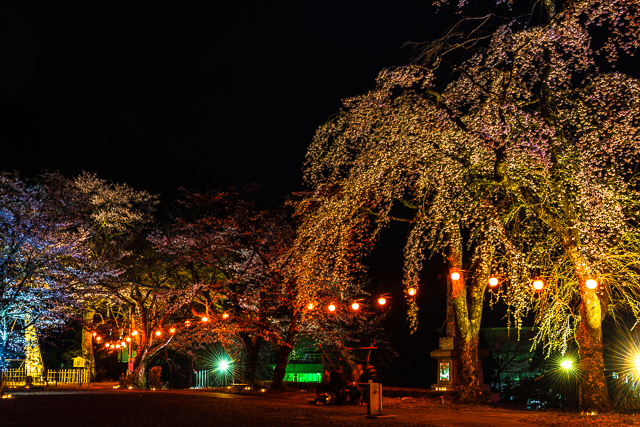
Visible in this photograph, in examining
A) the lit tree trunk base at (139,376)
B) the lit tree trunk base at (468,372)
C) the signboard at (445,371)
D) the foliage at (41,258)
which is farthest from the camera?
the lit tree trunk base at (139,376)

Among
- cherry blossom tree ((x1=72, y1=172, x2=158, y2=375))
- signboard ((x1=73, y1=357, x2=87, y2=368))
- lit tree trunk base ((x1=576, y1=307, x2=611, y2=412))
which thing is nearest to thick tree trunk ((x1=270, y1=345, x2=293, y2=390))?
cherry blossom tree ((x1=72, y1=172, x2=158, y2=375))

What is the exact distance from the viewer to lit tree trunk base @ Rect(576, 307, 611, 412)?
37.0 ft

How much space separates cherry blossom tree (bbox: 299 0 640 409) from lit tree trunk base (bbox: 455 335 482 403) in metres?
3.29

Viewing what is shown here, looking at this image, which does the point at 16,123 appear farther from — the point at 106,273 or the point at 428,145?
the point at 428,145

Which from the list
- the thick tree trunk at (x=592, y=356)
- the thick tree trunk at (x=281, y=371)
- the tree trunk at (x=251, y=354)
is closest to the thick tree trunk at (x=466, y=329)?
the thick tree trunk at (x=592, y=356)

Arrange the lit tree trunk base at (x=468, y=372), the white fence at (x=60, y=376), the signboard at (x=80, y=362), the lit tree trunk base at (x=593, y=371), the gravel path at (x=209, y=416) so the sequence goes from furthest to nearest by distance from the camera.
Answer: the signboard at (x=80, y=362), the white fence at (x=60, y=376), the lit tree trunk base at (x=468, y=372), the lit tree trunk base at (x=593, y=371), the gravel path at (x=209, y=416)

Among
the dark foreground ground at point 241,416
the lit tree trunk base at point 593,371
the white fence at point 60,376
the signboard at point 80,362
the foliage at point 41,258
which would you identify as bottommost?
the white fence at point 60,376

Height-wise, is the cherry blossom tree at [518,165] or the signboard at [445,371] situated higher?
the cherry blossom tree at [518,165]

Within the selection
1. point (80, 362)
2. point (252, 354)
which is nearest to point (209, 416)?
point (252, 354)

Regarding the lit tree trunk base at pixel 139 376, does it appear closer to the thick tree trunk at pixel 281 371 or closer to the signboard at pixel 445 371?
the thick tree trunk at pixel 281 371

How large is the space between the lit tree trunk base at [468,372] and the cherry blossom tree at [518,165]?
329 centimetres

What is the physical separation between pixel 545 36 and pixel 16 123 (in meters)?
39.7

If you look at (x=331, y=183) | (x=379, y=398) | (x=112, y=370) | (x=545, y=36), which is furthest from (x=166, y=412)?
(x=112, y=370)

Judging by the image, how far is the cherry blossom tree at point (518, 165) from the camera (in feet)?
33.7
